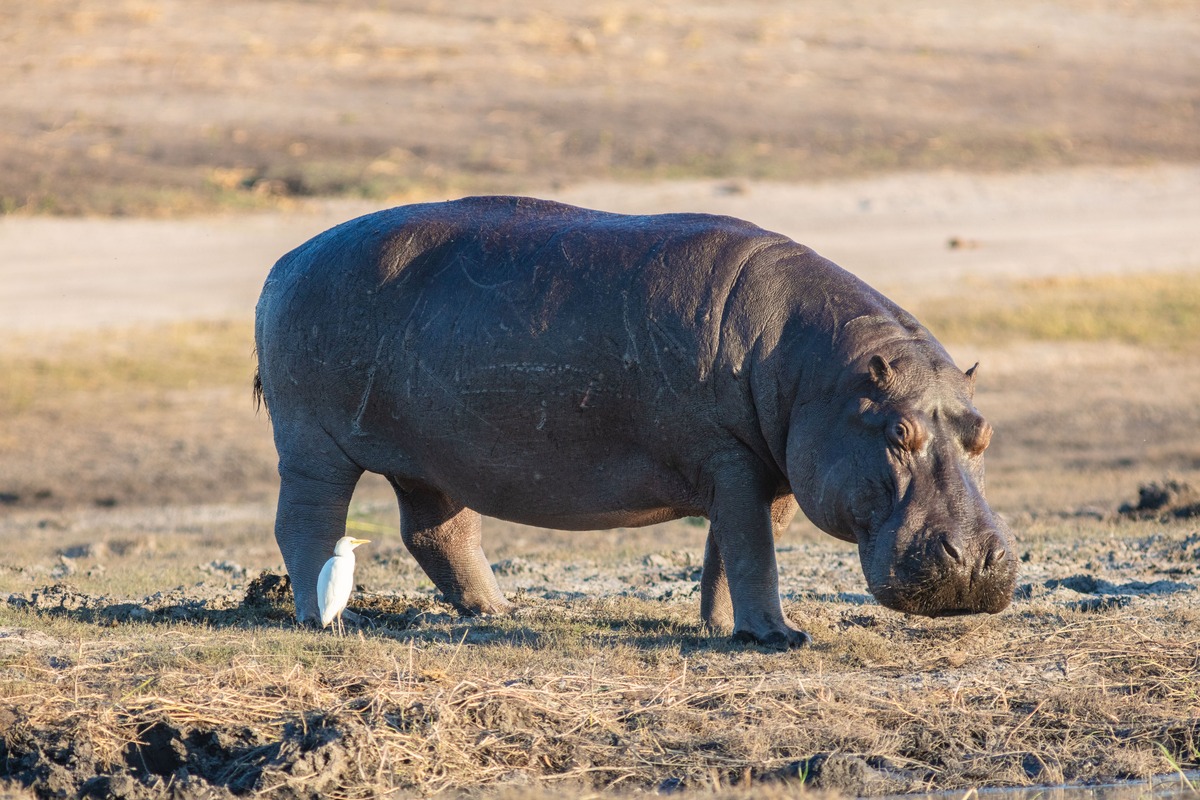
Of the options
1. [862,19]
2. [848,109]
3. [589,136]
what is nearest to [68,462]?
[589,136]

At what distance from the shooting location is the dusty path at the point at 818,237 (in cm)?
2183

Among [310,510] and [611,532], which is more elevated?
[310,510]

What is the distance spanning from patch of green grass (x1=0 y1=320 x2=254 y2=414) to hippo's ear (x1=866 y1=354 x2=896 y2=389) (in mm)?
11756

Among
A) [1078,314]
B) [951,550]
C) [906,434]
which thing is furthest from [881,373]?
[1078,314]

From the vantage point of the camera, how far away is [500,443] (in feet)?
27.0

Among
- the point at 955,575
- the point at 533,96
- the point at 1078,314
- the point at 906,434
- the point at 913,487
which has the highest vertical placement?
the point at 533,96

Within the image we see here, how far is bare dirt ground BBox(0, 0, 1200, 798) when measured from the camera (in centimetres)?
679

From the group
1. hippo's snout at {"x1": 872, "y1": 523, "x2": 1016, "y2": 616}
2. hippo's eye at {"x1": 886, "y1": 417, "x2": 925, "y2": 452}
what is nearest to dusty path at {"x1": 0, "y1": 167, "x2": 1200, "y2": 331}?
hippo's eye at {"x1": 886, "y1": 417, "x2": 925, "y2": 452}

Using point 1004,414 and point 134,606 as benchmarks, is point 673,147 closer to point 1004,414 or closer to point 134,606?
point 1004,414

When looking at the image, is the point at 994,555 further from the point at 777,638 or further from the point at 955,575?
the point at 777,638

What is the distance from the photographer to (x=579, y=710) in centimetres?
694

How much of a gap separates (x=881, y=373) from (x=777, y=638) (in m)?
1.28

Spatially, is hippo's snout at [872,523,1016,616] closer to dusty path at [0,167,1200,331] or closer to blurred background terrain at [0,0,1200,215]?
dusty path at [0,167,1200,331]

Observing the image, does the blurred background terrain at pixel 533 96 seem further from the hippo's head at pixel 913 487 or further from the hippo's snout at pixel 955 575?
the hippo's snout at pixel 955 575
